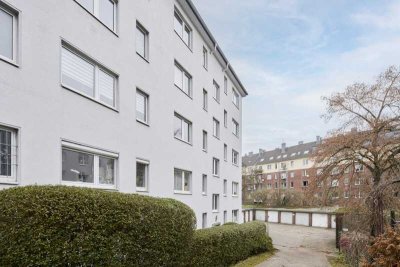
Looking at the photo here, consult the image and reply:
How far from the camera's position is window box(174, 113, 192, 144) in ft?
50.8

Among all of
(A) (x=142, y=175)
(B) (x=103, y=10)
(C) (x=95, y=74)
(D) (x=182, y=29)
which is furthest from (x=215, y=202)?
(B) (x=103, y=10)

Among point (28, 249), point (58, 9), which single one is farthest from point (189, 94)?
point (28, 249)

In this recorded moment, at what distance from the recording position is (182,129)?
1622 cm

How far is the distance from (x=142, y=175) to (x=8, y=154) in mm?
5865

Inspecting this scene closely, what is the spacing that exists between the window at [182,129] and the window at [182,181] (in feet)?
4.92

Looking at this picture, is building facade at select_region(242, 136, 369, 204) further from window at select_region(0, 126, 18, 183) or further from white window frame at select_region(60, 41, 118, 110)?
window at select_region(0, 126, 18, 183)

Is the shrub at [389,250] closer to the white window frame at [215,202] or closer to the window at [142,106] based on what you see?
the window at [142,106]

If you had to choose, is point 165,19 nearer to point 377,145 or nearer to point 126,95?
point 126,95

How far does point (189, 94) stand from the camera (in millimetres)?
17297

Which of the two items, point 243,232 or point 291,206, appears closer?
point 243,232

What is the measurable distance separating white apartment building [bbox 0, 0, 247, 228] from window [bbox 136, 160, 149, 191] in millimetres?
34

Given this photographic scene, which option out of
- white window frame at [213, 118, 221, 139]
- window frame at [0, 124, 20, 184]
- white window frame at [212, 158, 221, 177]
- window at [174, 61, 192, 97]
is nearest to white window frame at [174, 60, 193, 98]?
window at [174, 61, 192, 97]

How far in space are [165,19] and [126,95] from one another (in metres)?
4.89

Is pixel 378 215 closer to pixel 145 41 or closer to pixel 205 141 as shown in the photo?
pixel 145 41
